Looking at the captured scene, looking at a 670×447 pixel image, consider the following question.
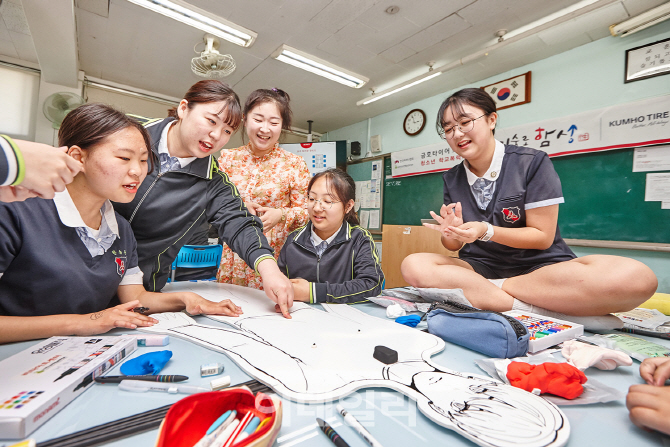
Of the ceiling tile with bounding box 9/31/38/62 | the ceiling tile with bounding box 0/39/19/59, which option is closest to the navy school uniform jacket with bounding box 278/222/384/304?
the ceiling tile with bounding box 9/31/38/62

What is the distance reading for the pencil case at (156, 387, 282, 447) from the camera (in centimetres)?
32

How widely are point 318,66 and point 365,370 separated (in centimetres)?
333

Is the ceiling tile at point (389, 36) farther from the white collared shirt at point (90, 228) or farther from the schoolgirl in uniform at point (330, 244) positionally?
the white collared shirt at point (90, 228)

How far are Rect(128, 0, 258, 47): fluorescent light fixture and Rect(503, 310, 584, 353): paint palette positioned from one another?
2.95 m

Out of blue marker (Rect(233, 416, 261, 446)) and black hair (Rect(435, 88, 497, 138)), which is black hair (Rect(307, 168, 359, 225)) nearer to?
black hair (Rect(435, 88, 497, 138))

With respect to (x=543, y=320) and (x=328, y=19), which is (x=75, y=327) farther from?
(x=328, y=19)

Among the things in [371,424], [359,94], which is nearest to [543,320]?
[371,424]

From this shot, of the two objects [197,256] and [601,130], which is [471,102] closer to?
[197,256]

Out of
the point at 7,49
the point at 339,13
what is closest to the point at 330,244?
the point at 339,13

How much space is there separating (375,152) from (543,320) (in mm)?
3975

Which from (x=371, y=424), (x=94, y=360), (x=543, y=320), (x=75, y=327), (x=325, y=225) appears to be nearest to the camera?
(x=371, y=424)

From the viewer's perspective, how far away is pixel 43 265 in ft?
2.22

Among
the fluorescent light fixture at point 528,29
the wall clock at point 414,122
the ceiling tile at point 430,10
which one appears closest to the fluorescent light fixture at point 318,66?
the fluorescent light fixture at point 528,29

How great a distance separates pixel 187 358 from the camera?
1.97 feet
